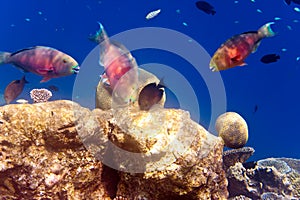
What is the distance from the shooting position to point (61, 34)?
112 ft

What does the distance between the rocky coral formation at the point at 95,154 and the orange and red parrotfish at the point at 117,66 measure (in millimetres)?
466

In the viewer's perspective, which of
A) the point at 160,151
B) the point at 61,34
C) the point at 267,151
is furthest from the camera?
the point at 61,34

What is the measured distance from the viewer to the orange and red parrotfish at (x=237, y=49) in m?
2.94

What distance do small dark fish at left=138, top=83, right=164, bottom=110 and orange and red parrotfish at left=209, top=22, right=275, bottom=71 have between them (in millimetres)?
1008

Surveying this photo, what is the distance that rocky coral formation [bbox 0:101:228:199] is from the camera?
250 centimetres

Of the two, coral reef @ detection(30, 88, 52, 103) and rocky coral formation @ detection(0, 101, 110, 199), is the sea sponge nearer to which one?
rocky coral formation @ detection(0, 101, 110, 199)

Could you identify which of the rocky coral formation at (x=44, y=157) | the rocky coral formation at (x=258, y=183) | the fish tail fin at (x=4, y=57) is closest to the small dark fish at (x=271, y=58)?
the rocky coral formation at (x=258, y=183)

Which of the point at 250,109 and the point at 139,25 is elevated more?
the point at 139,25

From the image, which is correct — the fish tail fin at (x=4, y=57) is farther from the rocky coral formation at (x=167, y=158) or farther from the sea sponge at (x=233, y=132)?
the sea sponge at (x=233, y=132)

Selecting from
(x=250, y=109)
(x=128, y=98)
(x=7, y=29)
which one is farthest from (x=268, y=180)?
(x=7, y=29)

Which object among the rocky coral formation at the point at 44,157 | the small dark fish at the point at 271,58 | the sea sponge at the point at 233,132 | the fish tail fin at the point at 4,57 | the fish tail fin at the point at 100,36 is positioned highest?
the small dark fish at the point at 271,58

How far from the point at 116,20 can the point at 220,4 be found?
11.5m

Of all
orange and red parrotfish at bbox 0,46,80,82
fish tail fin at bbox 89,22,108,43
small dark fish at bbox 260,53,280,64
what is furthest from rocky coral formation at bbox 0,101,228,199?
small dark fish at bbox 260,53,280,64

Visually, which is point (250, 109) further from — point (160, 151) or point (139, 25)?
point (160, 151)
